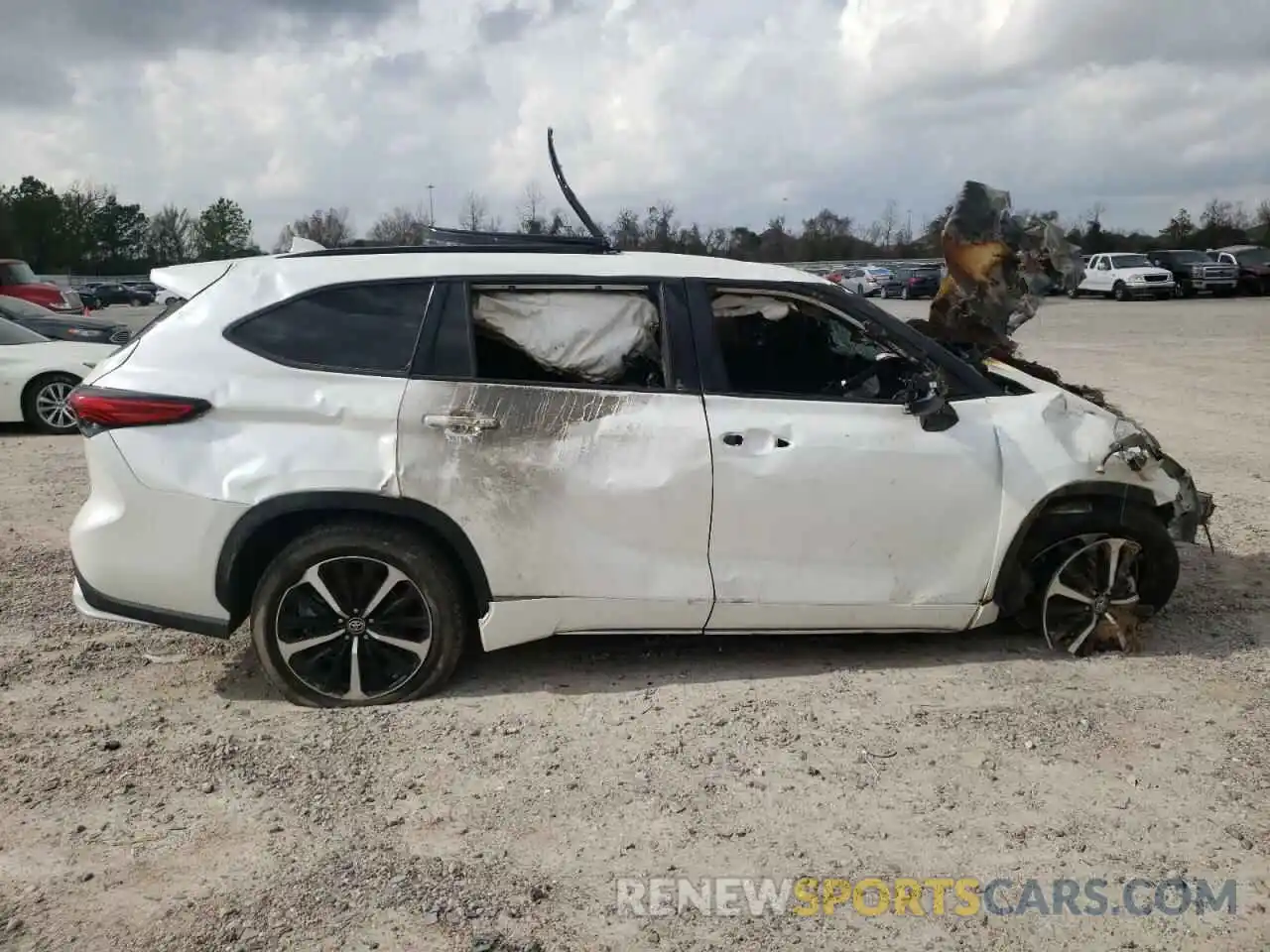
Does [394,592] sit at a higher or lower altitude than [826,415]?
lower

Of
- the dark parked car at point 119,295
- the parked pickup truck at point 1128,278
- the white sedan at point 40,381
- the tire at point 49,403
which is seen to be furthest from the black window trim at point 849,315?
the dark parked car at point 119,295

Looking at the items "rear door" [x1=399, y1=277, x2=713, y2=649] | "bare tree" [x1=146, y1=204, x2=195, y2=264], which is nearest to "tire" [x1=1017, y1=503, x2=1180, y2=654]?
"rear door" [x1=399, y1=277, x2=713, y2=649]

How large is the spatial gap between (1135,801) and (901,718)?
86 centimetres

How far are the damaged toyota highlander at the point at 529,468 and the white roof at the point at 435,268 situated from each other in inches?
0.6

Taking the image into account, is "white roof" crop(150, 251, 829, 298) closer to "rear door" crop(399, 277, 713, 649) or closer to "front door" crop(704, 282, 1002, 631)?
"rear door" crop(399, 277, 713, 649)

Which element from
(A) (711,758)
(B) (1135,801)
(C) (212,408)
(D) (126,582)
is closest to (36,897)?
(D) (126,582)

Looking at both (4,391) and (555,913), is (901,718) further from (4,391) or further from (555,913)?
(4,391)

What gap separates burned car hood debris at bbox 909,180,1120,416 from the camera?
5129mm

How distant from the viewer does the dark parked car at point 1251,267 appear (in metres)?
37.4

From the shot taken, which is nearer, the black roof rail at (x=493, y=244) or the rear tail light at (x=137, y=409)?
the rear tail light at (x=137, y=409)

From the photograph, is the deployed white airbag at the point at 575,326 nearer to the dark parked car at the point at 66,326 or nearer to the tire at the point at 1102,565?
the tire at the point at 1102,565

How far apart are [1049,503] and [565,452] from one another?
6.67 feet

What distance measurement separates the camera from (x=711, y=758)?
3.74 meters

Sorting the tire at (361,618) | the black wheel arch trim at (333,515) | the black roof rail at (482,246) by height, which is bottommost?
the tire at (361,618)
